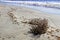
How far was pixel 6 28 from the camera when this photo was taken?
8891 mm

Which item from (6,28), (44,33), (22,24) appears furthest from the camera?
(22,24)

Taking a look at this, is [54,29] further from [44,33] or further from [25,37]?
[25,37]

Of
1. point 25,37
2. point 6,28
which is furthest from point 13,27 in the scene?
point 25,37

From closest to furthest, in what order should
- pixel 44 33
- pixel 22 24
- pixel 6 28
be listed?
pixel 44 33
pixel 6 28
pixel 22 24

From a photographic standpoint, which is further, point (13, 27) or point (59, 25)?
point (59, 25)

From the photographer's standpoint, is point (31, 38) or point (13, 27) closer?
point (31, 38)

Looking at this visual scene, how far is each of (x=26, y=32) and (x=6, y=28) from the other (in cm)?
114

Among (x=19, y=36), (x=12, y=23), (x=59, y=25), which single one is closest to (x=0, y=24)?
(x=12, y=23)

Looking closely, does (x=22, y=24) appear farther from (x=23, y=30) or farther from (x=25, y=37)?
(x=25, y=37)

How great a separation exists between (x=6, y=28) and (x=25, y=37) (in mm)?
1567

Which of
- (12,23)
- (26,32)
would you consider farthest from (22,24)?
(26,32)

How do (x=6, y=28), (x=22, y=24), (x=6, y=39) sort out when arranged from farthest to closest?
(x=22, y=24) → (x=6, y=28) → (x=6, y=39)

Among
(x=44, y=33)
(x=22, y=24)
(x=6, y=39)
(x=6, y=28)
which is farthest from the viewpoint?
(x=22, y=24)

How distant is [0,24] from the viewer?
31.7 ft
